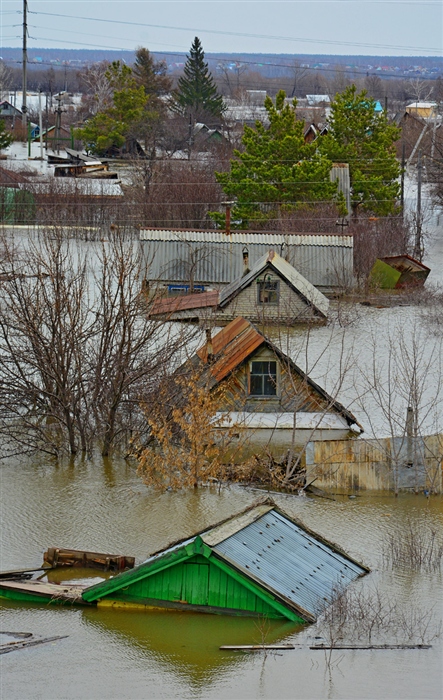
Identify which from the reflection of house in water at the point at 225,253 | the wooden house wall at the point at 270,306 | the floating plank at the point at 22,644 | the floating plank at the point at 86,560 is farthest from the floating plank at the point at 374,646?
the reflection of house in water at the point at 225,253

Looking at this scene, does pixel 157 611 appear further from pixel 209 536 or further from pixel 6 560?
pixel 6 560

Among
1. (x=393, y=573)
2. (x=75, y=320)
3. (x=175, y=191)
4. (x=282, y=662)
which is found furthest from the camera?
(x=175, y=191)

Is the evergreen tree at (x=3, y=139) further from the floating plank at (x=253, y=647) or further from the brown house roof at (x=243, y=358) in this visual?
the floating plank at (x=253, y=647)

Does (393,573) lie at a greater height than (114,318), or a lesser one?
lesser

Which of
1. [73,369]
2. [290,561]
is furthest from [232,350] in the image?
[290,561]

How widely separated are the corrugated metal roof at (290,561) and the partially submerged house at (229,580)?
1 centimetres

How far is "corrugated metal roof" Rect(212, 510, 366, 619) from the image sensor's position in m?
12.2

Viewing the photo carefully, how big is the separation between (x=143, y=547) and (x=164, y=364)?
578 cm

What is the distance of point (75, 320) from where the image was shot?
64.6ft

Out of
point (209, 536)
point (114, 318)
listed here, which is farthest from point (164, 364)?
point (209, 536)

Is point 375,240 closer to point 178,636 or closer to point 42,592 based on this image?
point 42,592

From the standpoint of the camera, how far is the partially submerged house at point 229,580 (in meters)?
11.9

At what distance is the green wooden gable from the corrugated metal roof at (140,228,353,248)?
79.7ft

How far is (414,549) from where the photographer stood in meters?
14.4
